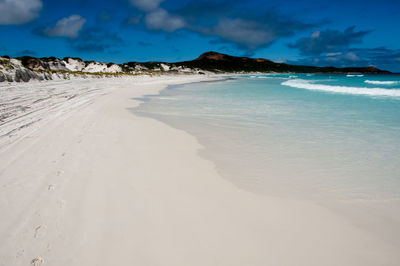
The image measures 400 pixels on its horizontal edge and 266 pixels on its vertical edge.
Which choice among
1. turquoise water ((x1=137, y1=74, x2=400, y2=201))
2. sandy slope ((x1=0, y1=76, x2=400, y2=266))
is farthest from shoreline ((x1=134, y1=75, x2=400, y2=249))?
sandy slope ((x1=0, y1=76, x2=400, y2=266))

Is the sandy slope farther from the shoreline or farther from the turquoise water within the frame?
the turquoise water

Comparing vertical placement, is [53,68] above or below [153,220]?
above

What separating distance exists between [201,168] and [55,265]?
258cm

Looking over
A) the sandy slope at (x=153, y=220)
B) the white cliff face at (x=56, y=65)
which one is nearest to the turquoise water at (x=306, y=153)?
the sandy slope at (x=153, y=220)

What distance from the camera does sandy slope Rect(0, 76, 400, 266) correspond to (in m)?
2.22

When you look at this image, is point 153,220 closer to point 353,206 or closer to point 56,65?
point 353,206

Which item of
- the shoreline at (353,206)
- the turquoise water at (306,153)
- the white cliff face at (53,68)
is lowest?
the shoreline at (353,206)

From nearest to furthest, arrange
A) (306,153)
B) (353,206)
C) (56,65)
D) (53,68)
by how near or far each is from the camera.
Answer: (353,206) < (306,153) < (53,68) < (56,65)

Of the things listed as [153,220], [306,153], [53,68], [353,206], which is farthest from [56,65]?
[353,206]

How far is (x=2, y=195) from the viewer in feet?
10.5

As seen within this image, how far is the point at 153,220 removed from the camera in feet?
8.95

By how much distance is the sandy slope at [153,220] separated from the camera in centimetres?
222

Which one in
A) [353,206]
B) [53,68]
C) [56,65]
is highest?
[56,65]

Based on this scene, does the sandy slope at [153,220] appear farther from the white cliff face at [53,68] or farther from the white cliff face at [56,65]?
the white cliff face at [56,65]
